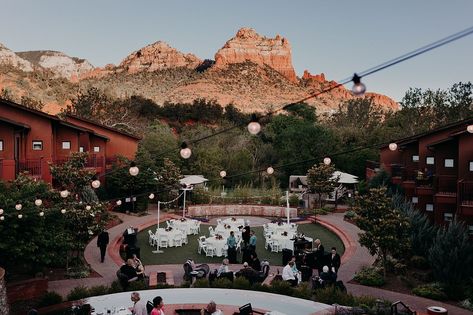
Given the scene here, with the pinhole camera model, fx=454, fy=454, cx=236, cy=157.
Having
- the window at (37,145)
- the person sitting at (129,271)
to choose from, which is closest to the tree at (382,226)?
the person sitting at (129,271)

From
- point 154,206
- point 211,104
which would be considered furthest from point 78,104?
point 154,206

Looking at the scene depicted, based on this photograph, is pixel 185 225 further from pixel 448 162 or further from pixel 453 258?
pixel 453 258

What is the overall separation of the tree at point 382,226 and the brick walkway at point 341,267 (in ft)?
5.11

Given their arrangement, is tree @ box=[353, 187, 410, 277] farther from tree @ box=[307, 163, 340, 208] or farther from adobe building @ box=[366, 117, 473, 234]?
A: tree @ box=[307, 163, 340, 208]

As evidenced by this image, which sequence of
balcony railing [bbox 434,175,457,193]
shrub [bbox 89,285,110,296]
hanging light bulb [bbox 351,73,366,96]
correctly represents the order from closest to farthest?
hanging light bulb [bbox 351,73,366,96]
shrub [bbox 89,285,110,296]
balcony railing [bbox 434,175,457,193]

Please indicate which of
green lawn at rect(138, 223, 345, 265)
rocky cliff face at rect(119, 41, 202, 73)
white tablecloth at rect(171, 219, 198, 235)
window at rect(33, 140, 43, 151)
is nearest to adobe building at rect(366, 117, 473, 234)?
green lawn at rect(138, 223, 345, 265)

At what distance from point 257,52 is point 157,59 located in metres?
24.7

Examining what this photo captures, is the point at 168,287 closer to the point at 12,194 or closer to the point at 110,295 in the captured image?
the point at 110,295

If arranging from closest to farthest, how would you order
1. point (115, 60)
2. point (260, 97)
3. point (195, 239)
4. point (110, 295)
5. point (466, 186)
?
point (110, 295), point (466, 186), point (195, 239), point (260, 97), point (115, 60)

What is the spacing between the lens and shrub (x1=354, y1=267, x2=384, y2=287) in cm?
1536

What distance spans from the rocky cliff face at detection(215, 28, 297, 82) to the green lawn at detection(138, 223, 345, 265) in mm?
76274

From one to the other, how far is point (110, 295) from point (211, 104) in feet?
200

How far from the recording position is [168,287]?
14164 mm

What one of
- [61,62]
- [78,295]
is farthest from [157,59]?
[78,295]
